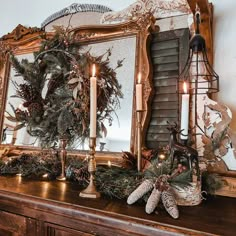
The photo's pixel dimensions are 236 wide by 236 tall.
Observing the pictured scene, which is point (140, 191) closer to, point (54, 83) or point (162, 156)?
point (162, 156)

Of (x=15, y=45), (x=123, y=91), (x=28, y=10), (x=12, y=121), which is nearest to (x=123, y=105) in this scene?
(x=123, y=91)

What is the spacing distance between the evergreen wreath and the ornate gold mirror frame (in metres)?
0.08

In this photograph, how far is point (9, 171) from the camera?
3.70 ft

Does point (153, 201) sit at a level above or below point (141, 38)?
below

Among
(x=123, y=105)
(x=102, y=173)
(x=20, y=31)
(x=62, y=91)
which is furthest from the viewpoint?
(x=20, y=31)

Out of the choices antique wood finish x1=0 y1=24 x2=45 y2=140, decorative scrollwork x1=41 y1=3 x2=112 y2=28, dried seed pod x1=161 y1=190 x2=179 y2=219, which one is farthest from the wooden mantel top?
decorative scrollwork x1=41 y1=3 x2=112 y2=28

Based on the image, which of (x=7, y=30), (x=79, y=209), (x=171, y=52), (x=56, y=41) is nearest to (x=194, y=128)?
(x=171, y=52)

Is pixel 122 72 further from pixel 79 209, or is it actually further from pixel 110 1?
pixel 79 209

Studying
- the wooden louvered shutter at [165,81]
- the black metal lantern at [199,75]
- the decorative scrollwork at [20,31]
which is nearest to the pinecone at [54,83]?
the decorative scrollwork at [20,31]

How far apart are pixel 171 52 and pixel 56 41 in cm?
60

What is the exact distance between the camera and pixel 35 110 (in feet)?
4.04

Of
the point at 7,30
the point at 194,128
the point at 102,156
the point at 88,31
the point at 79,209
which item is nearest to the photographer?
the point at 79,209

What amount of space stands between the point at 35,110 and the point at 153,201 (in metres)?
0.80

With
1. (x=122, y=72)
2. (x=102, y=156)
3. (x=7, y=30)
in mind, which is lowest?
(x=102, y=156)
